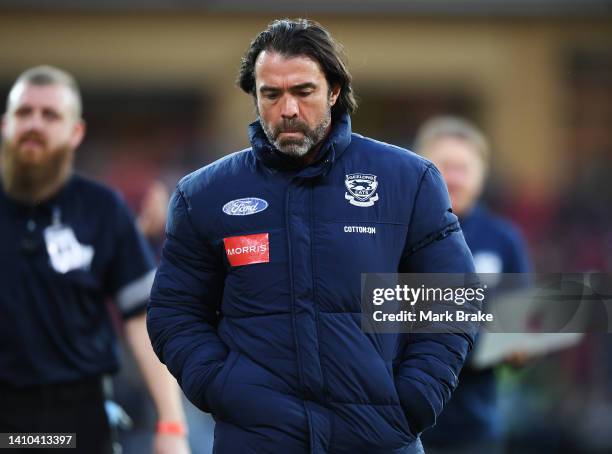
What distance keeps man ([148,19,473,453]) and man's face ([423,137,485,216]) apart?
91.5 inches

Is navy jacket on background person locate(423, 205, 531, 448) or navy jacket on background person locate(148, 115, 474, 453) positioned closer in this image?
navy jacket on background person locate(148, 115, 474, 453)

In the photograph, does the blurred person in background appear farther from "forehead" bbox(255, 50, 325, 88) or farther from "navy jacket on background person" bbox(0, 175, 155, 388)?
"forehead" bbox(255, 50, 325, 88)

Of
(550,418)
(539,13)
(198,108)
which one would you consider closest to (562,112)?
(539,13)

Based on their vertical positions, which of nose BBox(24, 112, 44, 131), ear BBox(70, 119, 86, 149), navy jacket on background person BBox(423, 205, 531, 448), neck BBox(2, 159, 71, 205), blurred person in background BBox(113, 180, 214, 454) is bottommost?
blurred person in background BBox(113, 180, 214, 454)

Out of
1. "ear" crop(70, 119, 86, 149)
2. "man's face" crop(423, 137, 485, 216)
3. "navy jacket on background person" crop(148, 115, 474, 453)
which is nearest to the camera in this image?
"navy jacket on background person" crop(148, 115, 474, 453)

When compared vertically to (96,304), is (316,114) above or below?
above

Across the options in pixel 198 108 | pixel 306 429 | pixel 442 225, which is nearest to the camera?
pixel 306 429

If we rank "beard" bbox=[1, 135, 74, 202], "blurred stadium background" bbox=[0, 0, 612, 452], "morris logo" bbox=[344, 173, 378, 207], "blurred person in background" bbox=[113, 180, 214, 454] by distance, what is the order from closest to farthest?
"morris logo" bbox=[344, 173, 378, 207] < "beard" bbox=[1, 135, 74, 202] < "blurred person in background" bbox=[113, 180, 214, 454] < "blurred stadium background" bbox=[0, 0, 612, 452]

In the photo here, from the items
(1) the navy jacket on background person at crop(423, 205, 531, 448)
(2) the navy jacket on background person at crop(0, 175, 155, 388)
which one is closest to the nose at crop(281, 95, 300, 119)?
(2) the navy jacket on background person at crop(0, 175, 155, 388)

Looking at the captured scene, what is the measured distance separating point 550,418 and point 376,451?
18.9 feet

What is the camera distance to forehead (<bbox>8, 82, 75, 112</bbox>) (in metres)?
4.98

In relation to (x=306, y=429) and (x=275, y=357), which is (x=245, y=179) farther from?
(x=306, y=429)

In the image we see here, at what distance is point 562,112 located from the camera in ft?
56.6

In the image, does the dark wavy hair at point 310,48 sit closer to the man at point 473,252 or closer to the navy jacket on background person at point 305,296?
the navy jacket on background person at point 305,296
